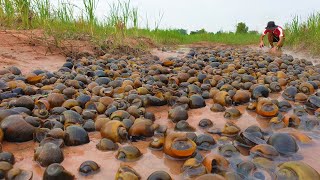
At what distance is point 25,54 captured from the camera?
5.34m

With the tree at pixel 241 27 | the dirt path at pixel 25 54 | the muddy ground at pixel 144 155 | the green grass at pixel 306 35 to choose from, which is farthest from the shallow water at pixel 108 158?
the tree at pixel 241 27

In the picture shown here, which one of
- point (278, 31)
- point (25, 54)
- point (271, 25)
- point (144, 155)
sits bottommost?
point (144, 155)

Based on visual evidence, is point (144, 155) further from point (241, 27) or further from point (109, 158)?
point (241, 27)

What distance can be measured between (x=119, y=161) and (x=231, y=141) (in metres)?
0.77

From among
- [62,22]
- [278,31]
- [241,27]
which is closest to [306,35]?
[278,31]

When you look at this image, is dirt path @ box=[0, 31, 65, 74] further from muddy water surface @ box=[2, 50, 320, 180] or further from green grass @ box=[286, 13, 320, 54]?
green grass @ box=[286, 13, 320, 54]

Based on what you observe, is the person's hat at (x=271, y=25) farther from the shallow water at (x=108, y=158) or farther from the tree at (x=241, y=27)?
the tree at (x=241, y=27)

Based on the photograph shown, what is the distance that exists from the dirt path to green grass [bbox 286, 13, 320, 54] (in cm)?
594

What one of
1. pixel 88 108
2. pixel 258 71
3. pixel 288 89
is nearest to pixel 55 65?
pixel 88 108

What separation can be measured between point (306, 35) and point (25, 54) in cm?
754

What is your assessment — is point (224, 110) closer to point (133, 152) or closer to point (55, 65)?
point (133, 152)

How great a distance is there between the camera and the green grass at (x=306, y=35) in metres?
7.88

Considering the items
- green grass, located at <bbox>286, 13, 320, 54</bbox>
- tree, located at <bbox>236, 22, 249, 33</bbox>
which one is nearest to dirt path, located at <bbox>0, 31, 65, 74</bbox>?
green grass, located at <bbox>286, 13, 320, 54</bbox>

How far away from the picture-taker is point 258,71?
457cm
